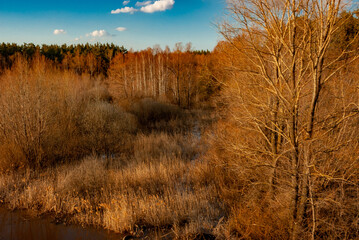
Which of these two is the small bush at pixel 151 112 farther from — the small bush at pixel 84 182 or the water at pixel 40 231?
the water at pixel 40 231

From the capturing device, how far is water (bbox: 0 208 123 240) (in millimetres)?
4742

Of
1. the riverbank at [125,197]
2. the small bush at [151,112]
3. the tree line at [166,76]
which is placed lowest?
the riverbank at [125,197]

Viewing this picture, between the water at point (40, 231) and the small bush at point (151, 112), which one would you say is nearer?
the water at point (40, 231)

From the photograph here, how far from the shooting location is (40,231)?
A: 196 inches

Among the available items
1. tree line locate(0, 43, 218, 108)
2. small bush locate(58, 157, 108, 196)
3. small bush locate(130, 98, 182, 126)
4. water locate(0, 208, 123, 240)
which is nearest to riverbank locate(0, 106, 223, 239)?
small bush locate(58, 157, 108, 196)

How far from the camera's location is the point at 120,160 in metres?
8.80

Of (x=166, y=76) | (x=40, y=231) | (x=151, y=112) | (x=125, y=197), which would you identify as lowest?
(x=40, y=231)

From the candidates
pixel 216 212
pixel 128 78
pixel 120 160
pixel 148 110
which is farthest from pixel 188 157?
pixel 128 78

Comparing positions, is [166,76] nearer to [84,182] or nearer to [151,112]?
[151,112]

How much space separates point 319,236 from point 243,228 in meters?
1.27

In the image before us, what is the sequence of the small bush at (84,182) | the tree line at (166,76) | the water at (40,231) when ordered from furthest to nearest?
the tree line at (166,76)
the small bush at (84,182)
the water at (40,231)

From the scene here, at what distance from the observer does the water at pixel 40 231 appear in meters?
4.74

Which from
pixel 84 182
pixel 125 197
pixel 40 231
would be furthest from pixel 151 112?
pixel 40 231

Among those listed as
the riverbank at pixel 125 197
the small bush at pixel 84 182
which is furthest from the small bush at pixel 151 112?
the small bush at pixel 84 182
